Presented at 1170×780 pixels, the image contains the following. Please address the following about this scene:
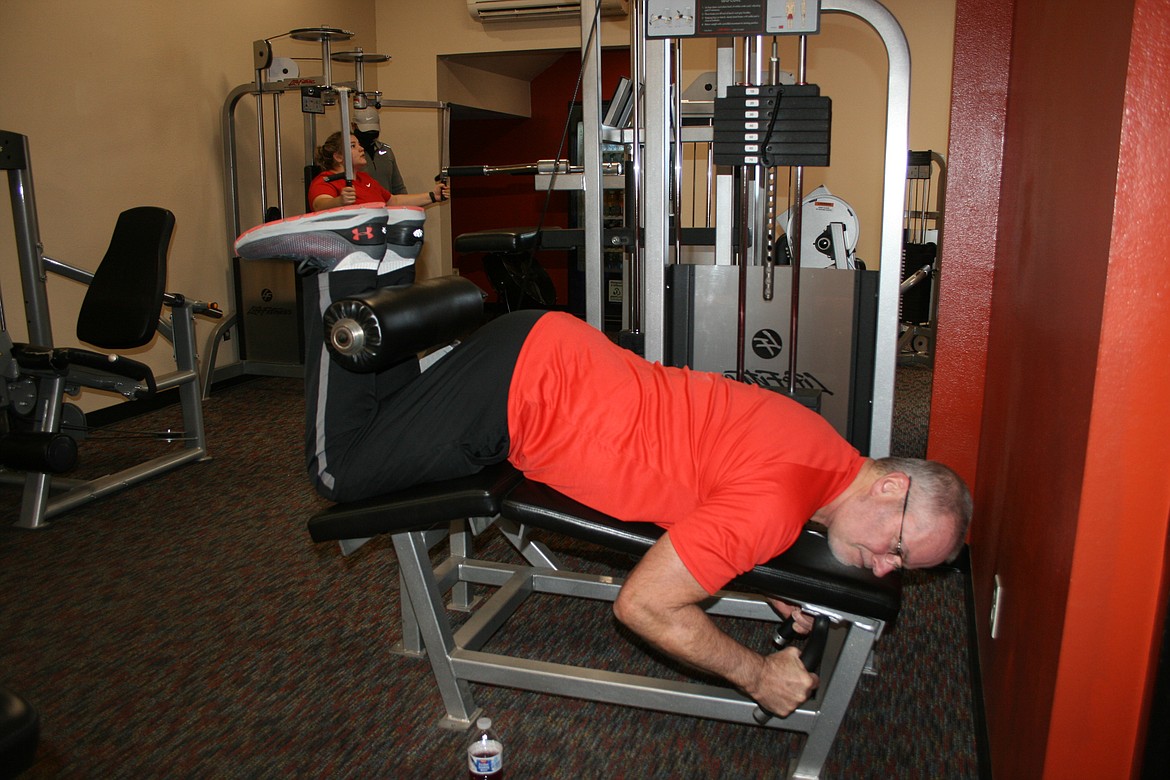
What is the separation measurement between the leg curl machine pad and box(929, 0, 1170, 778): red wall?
26 centimetres

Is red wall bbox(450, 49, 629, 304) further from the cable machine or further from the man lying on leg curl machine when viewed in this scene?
the man lying on leg curl machine

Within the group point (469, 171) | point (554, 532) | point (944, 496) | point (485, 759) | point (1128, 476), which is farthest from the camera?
point (469, 171)

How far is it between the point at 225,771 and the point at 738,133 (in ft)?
5.49

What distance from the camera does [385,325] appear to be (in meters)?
1.43

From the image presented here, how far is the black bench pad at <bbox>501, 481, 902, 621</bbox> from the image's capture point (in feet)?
4.52

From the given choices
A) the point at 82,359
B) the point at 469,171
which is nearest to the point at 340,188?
the point at 469,171

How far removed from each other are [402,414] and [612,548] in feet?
1.50

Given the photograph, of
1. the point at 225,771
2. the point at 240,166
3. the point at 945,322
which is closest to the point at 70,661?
the point at 225,771

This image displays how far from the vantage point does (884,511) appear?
1.37 metres

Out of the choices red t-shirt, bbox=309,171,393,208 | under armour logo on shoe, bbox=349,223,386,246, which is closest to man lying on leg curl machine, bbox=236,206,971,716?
under armour logo on shoe, bbox=349,223,386,246

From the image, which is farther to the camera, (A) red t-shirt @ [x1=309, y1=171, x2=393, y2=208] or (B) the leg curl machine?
(A) red t-shirt @ [x1=309, y1=171, x2=393, y2=208]

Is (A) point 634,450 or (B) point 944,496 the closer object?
(B) point 944,496

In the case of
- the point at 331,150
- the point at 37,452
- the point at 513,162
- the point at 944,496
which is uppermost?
the point at 513,162

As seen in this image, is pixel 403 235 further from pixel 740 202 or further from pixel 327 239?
pixel 740 202
